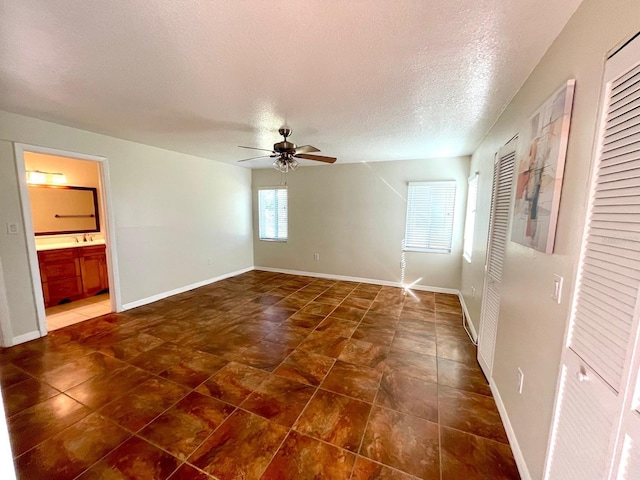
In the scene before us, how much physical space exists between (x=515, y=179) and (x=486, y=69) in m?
0.79

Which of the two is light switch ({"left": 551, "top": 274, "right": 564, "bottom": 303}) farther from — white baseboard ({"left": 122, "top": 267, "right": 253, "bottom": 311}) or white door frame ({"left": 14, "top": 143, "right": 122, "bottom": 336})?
white baseboard ({"left": 122, "top": 267, "right": 253, "bottom": 311})

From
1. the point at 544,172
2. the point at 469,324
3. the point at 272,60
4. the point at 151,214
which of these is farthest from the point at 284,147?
the point at 469,324

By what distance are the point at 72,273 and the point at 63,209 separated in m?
1.17

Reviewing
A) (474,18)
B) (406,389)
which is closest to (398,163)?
(474,18)

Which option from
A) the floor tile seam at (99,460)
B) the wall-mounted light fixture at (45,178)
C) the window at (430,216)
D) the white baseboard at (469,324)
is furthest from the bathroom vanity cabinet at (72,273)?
the white baseboard at (469,324)

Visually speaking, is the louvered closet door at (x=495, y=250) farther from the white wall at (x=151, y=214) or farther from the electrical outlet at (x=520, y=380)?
the white wall at (x=151, y=214)

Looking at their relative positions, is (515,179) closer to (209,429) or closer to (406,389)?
(406,389)

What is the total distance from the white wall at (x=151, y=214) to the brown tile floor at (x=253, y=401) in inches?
30.4

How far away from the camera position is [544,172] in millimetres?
1317

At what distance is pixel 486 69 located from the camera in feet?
5.68

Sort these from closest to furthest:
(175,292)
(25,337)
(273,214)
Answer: (25,337)
(175,292)
(273,214)

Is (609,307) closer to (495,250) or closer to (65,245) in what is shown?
(495,250)

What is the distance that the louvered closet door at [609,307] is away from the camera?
763mm

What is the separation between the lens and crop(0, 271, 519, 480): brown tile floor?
1.49m
